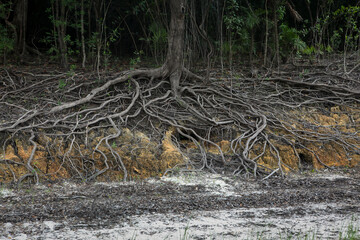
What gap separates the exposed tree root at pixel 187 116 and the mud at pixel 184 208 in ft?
1.82

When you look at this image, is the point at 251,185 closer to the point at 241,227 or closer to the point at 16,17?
the point at 241,227

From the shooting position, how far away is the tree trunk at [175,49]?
33.2 feet

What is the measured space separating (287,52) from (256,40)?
145 centimetres

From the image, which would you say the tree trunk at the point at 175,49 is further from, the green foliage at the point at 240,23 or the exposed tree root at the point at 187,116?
the green foliage at the point at 240,23

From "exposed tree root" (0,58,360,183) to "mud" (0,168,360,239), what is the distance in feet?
1.82

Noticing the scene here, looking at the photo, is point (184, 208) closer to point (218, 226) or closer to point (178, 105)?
point (218, 226)

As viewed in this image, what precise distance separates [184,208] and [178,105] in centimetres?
367

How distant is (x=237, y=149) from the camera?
9.14m

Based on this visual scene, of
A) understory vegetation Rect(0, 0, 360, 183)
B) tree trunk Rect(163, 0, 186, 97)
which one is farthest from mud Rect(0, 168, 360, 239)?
tree trunk Rect(163, 0, 186, 97)

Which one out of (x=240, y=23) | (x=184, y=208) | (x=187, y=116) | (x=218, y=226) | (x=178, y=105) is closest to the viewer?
(x=218, y=226)

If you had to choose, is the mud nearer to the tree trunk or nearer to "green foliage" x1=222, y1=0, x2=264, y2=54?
the tree trunk

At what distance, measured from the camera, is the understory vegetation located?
8.25 meters

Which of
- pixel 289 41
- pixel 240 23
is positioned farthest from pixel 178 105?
pixel 289 41

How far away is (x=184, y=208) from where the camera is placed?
6648 millimetres
